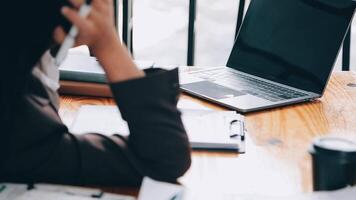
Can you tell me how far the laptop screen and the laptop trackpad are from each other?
0.55 feet

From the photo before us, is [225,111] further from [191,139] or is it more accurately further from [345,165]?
[345,165]

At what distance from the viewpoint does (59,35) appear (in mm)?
778

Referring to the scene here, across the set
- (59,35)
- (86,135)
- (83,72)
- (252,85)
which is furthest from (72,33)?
(252,85)

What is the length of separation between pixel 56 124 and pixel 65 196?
122mm

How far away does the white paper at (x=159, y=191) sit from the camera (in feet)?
2.51

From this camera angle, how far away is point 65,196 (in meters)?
0.77

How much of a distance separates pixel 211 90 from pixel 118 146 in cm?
59

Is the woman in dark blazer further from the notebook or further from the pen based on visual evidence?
the notebook

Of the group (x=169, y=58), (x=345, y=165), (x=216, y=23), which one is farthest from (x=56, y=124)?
(x=216, y=23)

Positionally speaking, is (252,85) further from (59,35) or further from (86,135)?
(59,35)

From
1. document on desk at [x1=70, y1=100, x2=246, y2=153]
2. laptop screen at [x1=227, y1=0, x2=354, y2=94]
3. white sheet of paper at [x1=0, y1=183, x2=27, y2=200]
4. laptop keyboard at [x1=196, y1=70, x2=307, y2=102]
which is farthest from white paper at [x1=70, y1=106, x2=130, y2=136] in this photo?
laptop screen at [x1=227, y1=0, x2=354, y2=94]

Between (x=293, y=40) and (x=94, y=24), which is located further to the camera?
(x=293, y=40)

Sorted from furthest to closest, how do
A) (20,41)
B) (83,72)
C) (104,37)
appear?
(83,72) → (104,37) → (20,41)

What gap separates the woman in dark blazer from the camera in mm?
757
